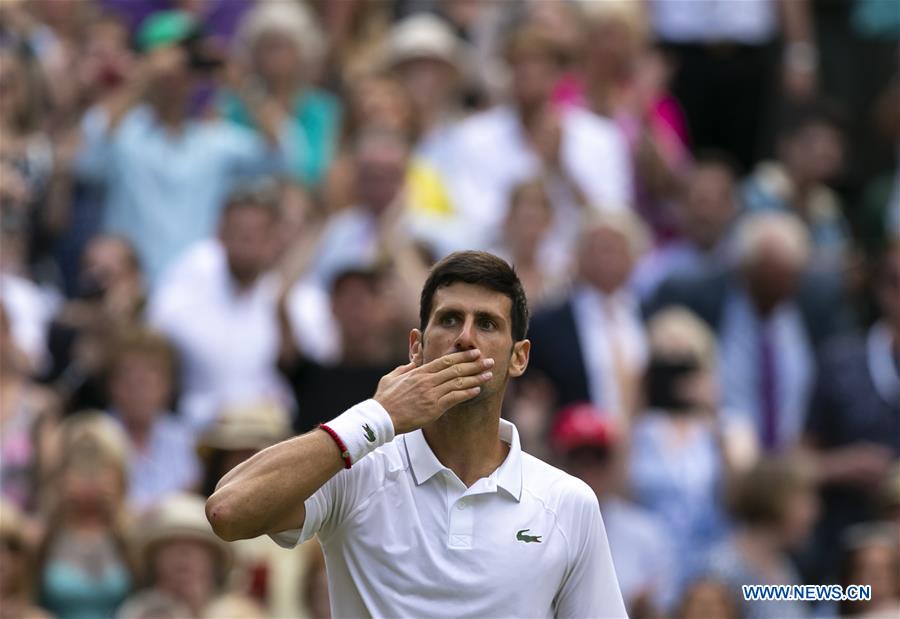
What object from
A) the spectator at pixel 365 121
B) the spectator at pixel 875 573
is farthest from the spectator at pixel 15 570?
the spectator at pixel 875 573

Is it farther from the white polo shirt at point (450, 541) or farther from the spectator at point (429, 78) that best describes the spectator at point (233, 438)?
the white polo shirt at point (450, 541)

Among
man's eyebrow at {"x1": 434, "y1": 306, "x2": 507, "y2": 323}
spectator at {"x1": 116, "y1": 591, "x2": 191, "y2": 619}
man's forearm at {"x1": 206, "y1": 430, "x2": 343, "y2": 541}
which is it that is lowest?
spectator at {"x1": 116, "y1": 591, "x2": 191, "y2": 619}

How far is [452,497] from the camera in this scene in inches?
200

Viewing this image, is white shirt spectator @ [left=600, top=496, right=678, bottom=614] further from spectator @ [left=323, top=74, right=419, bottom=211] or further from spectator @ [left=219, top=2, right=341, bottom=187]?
spectator @ [left=219, top=2, right=341, bottom=187]

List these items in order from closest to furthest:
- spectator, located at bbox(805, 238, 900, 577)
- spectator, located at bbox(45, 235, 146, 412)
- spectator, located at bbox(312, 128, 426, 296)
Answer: spectator, located at bbox(45, 235, 146, 412)
spectator, located at bbox(805, 238, 900, 577)
spectator, located at bbox(312, 128, 426, 296)

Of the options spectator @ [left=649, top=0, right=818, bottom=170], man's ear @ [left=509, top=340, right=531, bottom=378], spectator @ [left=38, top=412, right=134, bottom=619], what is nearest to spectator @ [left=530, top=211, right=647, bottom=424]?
spectator @ [left=38, top=412, right=134, bottom=619]

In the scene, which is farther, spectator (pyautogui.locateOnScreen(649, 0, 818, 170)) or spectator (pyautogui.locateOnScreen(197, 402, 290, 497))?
spectator (pyautogui.locateOnScreen(649, 0, 818, 170))

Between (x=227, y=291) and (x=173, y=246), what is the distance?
48.5 inches

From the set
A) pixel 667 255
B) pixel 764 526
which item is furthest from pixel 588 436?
pixel 667 255

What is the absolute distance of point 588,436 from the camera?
1004cm

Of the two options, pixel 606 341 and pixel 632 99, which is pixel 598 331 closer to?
pixel 606 341

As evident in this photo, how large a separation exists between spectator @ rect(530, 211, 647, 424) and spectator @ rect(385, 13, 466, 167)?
1.67m

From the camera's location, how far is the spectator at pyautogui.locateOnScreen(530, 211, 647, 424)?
429 inches

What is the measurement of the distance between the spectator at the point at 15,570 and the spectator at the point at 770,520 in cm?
325
